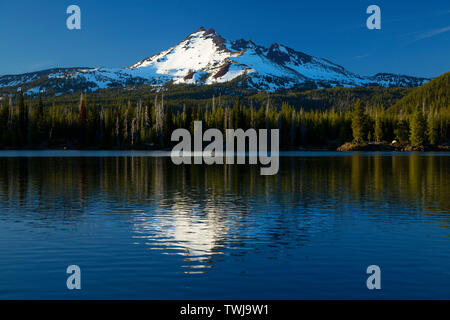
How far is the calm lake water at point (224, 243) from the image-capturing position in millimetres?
17484

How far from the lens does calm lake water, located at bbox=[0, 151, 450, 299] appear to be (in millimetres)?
17484

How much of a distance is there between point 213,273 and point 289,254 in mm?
4670

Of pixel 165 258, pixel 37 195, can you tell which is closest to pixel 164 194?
pixel 37 195

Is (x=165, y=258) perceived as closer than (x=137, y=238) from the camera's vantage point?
Yes

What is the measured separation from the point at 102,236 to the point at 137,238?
80.7 inches

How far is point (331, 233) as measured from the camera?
27266mm

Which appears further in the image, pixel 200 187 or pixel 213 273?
pixel 200 187

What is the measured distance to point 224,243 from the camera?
2455 cm

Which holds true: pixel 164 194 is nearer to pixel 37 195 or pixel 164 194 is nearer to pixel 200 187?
pixel 200 187

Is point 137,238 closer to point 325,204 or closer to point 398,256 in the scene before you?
point 398,256
